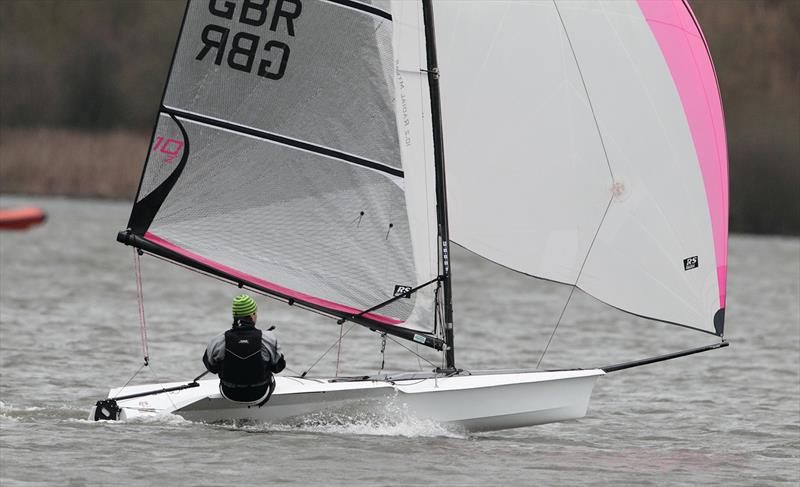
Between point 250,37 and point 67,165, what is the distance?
2974 centimetres

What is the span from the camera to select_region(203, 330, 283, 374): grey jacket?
38.6 feet

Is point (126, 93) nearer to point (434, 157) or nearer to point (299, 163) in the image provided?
point (299, 163)

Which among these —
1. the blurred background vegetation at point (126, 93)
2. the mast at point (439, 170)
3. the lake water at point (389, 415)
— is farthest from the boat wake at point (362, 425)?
the blurred background vegetation at point (126, 93)

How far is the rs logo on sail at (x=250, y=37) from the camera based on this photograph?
12.7 m

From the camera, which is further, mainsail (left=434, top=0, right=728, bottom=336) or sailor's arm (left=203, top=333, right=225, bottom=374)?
mainsail (left=434, top=0, right=728, bottom=336)

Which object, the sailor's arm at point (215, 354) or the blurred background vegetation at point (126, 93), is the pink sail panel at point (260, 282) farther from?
the blurred background vegetation at point (126, 93)

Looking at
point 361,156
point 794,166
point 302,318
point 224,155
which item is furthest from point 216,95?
point 794,166

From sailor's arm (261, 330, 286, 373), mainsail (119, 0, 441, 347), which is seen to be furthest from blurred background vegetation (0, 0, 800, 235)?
sailor's arm (261, 330, 286, 373)

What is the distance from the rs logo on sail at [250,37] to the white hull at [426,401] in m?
2.64

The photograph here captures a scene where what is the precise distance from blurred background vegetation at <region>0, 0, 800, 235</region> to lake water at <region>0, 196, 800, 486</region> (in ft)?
13.8

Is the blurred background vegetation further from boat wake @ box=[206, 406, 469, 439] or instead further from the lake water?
boat wake @ box=[206, 406, 469, 439]

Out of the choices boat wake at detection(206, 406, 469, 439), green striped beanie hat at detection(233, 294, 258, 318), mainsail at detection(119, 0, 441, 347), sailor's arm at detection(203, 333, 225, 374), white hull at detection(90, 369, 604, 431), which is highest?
mainsail at detection(119, 0, 441, 347)

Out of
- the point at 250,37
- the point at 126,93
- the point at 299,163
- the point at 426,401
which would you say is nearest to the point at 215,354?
the point at 426,401

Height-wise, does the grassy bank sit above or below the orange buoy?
above
